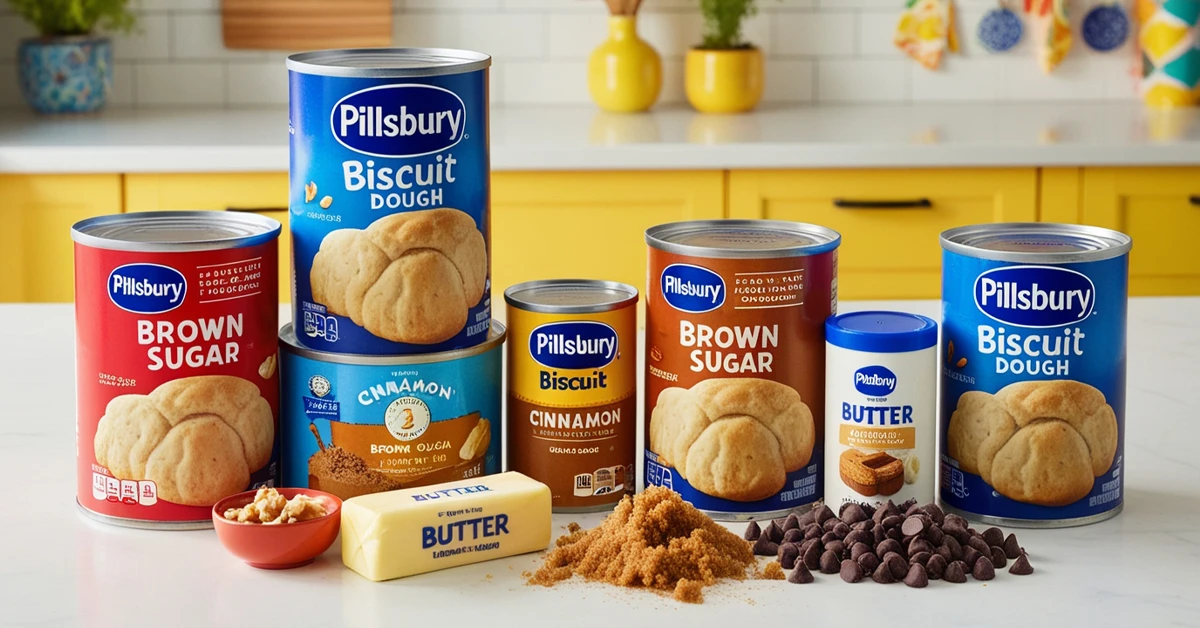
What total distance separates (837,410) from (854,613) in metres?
0.19

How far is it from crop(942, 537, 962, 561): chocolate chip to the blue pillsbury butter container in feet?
0.26

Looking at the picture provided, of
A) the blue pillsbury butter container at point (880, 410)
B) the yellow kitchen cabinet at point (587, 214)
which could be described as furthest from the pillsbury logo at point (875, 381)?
the yellow kitchen cabinet at point (587, 214)

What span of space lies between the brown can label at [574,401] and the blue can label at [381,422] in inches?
1.4

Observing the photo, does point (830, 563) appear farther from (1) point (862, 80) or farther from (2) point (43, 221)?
(1) point (862, 80)

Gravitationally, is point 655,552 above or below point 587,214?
below

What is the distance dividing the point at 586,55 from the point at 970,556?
2415 mm

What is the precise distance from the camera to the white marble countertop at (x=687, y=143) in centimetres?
254

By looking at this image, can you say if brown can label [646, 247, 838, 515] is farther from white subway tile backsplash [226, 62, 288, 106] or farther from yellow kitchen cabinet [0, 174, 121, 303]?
white subway tile backsplash [226, 62, 288, 106]

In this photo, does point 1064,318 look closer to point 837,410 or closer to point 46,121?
point 837,410

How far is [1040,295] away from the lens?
3.39ft

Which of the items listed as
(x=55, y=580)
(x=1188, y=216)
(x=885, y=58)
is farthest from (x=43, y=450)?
(x=885, y=58)

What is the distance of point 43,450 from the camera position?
1.27 m

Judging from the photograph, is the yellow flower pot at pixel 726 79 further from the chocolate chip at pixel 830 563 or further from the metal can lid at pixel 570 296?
the chocolate chip at pixel 830 563

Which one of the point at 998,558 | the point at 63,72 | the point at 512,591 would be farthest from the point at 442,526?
the point at 63,72
